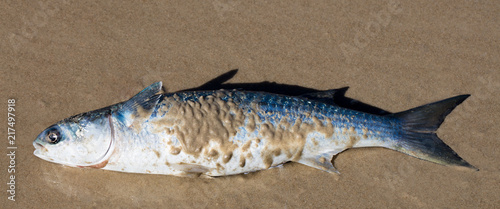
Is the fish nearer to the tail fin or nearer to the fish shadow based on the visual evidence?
the tail fin

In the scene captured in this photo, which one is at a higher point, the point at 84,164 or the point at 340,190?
the point at 84,164

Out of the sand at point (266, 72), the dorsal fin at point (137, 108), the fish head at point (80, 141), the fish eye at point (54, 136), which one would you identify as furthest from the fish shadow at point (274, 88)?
the fish eye at point (54, 136)

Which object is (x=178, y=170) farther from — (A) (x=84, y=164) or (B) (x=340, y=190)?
(B) (x=340, y=190)

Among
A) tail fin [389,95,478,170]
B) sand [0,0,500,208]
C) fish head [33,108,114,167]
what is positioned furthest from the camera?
sand [0,0,500,208]

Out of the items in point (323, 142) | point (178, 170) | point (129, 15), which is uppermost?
point (129, 15)

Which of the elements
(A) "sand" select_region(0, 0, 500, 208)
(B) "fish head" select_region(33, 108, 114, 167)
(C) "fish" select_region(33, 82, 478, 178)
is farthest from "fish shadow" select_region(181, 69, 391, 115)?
(B) "fish head" select_region(33, 108, 114, 167)

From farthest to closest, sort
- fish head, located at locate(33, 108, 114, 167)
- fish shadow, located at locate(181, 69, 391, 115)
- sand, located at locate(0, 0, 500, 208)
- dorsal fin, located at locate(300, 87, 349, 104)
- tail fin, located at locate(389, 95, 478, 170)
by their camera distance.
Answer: fish shadow, located at locate(181, 69, 391, 115)
dorsal fin, located at locate(300, 87, 349, 104)
sand, located at locate(0, 0, 500, 208)
tail fin, located at locate(389, 95, 478, 170)
fish head, located at locate(33, 108, 114, 167)

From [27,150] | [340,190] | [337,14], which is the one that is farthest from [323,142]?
[27,150]
